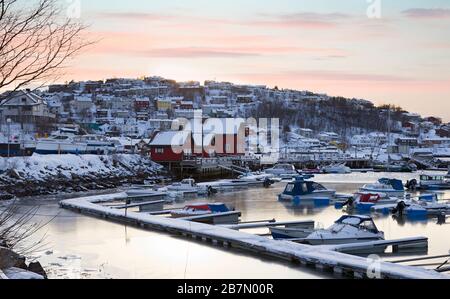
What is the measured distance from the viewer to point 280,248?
15758 mm

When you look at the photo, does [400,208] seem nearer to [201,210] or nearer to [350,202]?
[350,202]

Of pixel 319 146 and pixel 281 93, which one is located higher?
Answer: pixel 281 93

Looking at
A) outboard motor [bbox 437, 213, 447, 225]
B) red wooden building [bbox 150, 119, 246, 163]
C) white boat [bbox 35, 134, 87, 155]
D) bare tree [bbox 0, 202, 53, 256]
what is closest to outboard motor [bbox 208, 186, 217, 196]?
red wooden building [bbox 150, 119, 246, 163]

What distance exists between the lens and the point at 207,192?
37.5 metres

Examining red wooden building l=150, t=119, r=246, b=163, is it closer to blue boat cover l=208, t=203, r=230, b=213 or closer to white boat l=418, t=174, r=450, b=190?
white boat l=418, t=174, r=450, b=190

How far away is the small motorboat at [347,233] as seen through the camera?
1718 centimetres

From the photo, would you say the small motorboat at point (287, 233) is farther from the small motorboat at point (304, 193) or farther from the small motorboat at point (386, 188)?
the small motorboat at point (386, 188)

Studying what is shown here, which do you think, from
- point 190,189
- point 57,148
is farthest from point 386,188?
point 57,148

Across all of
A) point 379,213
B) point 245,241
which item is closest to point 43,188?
point 379,213

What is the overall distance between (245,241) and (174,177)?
3328 centimetres

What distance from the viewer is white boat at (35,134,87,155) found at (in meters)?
50.9

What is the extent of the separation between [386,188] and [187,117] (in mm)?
75858

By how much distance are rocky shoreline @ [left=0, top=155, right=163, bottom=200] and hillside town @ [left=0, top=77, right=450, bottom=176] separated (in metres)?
4.28
